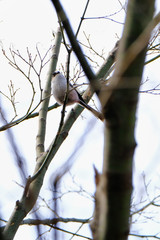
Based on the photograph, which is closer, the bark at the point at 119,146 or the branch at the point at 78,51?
the bark at the point at 119,146

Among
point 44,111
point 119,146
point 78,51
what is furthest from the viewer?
point 44,111

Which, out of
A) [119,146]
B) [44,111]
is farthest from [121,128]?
[44,111]

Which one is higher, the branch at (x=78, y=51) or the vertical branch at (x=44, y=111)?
the vertical branch at (x=44, y=111)

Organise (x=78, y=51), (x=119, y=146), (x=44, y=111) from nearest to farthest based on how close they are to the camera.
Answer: (x=119, y=146)
(x=78, y=51)
(x=44, y=111)

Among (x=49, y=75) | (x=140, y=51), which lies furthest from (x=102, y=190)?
(x=49, y=75)

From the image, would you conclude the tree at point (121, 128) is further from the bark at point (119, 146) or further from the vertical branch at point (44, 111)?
the vertical branch at point (44, 111)

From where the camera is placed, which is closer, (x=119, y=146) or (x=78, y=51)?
(x=119, y=146)

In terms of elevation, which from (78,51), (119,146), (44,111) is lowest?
(119,146)

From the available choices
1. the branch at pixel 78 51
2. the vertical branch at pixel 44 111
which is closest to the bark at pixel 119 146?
the branch at pixel 78 51

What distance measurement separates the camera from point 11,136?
110cm

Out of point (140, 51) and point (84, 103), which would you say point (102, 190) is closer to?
point (140, 51)

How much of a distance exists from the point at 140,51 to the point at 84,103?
3138mm

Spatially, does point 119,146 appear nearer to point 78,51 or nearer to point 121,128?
point 121,128

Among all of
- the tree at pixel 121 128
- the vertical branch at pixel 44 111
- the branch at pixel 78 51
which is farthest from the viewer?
the vertical branch at pixel 44 111
